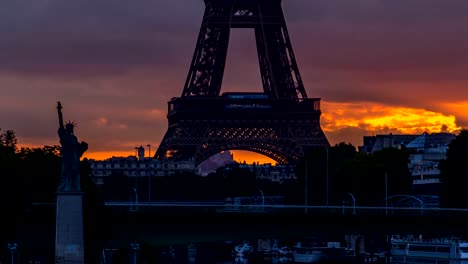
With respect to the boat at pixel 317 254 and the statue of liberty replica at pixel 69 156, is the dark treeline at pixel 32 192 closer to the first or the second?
the statue of liberty replica at pixel 69 156

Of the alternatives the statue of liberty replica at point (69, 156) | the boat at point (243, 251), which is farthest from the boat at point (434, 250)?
the statue of liberty replica at point (69, 156)

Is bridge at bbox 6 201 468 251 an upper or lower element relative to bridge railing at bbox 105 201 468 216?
lower

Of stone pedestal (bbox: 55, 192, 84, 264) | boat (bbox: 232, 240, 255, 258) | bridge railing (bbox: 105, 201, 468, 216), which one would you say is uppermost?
bridge railing (bbox: 105, 201, 468, 216)

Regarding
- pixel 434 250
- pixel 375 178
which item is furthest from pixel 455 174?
pixel 434 250

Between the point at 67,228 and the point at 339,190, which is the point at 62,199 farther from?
the point at 339,190

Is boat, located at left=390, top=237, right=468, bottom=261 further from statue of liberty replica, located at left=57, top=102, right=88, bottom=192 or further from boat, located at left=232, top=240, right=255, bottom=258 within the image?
statue of liberty replica, located at left=57, top=102, right=88, bottom=192

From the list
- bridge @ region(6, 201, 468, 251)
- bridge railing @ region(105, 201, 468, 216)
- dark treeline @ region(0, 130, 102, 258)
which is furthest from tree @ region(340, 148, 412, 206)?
bridge @ region(6, 201, 468, 251)

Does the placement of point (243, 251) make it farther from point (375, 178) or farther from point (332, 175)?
point (332, 175)
